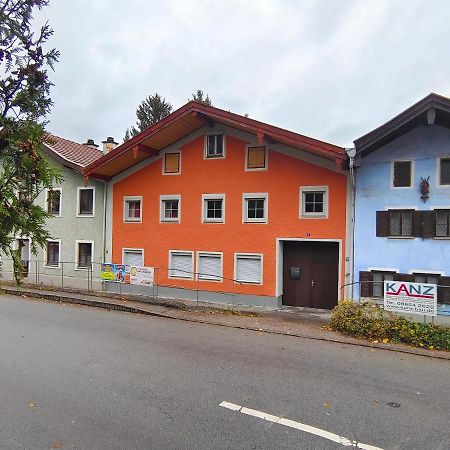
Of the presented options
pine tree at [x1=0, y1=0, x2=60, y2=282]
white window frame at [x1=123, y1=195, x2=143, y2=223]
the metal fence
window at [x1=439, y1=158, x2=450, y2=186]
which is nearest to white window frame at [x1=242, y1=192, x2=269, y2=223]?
the metal fence

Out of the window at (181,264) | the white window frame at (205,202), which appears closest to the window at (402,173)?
the white window frame at (205,202)

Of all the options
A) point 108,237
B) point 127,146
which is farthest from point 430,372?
point 108,237

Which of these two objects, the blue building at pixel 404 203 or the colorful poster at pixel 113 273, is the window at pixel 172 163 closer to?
the colorful poster at pixel 113 273

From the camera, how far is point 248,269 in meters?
15.4

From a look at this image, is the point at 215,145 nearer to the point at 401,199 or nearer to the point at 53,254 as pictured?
the point at 401,199

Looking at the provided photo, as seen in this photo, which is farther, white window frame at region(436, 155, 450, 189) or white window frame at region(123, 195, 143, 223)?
white window frame at region(123, 195, 143, 223)

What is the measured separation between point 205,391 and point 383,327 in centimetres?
571

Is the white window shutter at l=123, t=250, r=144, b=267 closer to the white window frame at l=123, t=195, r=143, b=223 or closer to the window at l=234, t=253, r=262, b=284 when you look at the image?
the white window frame at l=123, t=195, r=143, b=223

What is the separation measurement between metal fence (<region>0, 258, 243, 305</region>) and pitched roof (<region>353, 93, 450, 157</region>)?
23.5 feet

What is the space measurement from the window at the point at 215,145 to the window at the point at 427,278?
337 inches

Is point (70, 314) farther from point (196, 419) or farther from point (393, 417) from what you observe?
point (393, 417)

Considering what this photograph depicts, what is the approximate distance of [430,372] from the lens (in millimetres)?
7434

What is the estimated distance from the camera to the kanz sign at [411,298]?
399 inches

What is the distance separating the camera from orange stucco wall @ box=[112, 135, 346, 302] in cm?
1439
